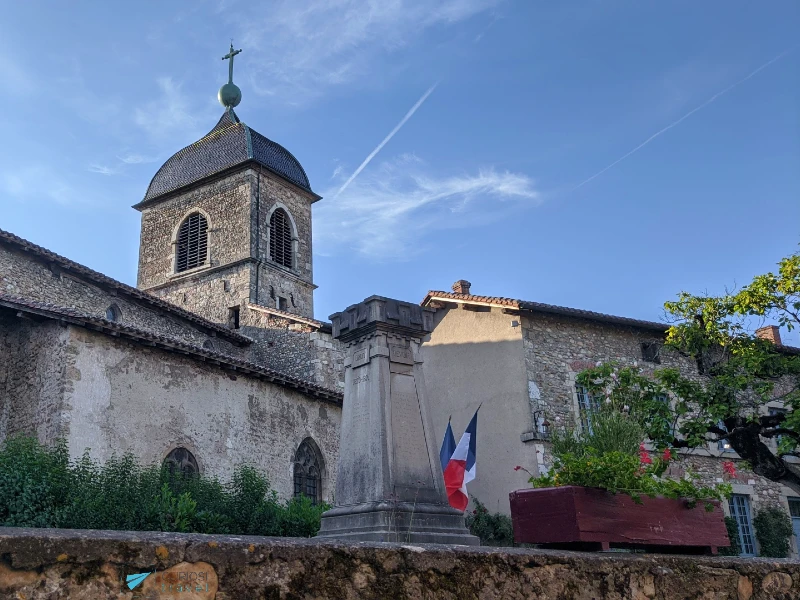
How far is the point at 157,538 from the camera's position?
2.45m

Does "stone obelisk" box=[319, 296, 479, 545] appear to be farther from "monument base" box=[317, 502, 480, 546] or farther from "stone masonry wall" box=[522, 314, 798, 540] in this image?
"stone masonry wall" box=[522, 314, 798, 540]

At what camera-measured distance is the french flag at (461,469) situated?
1238 cm

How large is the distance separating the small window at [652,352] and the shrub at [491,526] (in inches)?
202

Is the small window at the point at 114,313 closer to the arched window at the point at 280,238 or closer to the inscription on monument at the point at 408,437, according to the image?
the arched window at the point at 280,238

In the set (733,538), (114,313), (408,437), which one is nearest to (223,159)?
(114,313)

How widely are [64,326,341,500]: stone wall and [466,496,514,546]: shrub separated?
2810 millimetres

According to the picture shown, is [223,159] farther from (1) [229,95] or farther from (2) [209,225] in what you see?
(1) [229,95]

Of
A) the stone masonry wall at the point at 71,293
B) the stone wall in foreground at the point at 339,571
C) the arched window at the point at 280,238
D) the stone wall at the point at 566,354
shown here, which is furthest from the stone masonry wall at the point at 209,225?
the stone wall in foreground at the point at 339,571

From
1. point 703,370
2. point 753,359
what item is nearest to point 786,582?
point 753,359

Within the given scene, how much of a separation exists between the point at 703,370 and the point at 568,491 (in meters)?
8.92

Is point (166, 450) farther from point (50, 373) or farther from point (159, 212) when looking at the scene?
point (159, 212)

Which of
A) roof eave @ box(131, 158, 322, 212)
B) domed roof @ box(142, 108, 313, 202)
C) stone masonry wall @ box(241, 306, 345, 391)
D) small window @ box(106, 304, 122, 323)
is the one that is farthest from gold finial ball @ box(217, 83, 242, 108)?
small window @ box(106, 304, 122, 323)

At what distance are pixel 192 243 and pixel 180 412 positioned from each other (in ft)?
50.5

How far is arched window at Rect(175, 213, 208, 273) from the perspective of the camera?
86.5 feet
